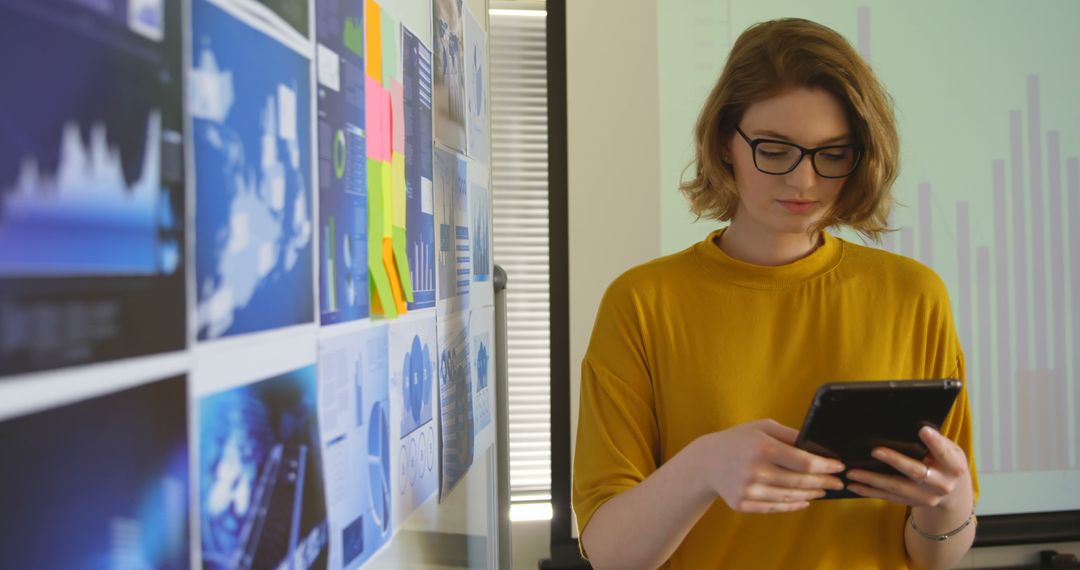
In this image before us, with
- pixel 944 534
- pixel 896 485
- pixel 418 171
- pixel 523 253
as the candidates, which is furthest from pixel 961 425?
pixel 523 253

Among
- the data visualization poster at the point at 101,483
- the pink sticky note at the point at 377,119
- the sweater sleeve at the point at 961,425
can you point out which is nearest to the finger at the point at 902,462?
the sweater sleeve at the point at 961,425

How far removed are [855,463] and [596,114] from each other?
1.41m

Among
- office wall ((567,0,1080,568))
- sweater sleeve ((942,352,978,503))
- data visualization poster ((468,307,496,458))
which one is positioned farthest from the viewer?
office wall ((567,0,1080,568))

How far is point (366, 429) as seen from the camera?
762 millimetres

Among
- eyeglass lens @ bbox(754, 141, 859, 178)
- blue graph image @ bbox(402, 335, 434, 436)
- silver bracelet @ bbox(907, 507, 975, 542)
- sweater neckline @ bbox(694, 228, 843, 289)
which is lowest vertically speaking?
silver bracelet @ bbox(907, 507, 975, 542)

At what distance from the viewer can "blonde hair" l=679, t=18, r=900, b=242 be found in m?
1.05

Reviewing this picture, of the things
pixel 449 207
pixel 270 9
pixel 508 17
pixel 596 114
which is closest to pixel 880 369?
pixel 449 207

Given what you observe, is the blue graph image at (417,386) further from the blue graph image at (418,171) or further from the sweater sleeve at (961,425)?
the sweater sleeve at (961,425)

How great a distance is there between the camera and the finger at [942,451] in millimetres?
898

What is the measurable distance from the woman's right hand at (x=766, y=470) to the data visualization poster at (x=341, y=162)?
0.41 meters

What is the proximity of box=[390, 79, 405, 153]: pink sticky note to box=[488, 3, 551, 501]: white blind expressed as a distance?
1.30m

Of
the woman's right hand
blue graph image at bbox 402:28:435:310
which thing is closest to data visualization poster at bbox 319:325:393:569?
blue graph image at bbox 402:28:435:310

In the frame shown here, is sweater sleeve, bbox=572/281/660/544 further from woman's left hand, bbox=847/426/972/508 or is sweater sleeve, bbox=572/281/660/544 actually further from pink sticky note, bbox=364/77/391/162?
pink sticky note, bbox=364/77/391/162

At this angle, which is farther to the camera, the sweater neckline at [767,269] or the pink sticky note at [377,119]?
the sweater neckline at [767,269]
